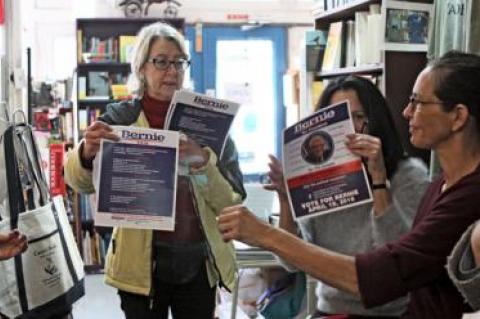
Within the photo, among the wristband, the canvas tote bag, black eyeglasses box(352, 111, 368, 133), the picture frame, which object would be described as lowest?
the canvas tote bag

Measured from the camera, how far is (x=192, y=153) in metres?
1.89

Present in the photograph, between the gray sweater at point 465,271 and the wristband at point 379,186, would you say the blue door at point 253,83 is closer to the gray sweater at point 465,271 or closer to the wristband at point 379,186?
the wristband at point 379,186

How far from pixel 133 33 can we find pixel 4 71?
265 cm

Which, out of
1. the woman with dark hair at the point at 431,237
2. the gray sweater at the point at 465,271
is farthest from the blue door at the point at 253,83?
the gray sweater at the point at 465,271

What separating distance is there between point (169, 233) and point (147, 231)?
0.07 m

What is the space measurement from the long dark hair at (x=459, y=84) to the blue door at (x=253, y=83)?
5.19 m

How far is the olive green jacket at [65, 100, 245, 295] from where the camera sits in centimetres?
192

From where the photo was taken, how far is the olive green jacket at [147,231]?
1925 millimetres

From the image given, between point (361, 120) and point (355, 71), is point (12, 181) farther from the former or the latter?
point (355, 71)

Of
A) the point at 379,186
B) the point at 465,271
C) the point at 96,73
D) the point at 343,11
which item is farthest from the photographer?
the point at 96,73

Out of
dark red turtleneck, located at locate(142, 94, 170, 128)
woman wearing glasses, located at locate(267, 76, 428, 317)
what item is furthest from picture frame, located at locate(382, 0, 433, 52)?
dark red turtleneck, located at locate(142, 94, 170, 128)

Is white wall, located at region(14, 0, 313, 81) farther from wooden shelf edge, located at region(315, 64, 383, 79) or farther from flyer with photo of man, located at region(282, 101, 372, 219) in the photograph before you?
flyer with photo of man, located at region(282, 101, 372, 219)

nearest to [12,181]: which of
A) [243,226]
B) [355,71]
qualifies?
[243,226]

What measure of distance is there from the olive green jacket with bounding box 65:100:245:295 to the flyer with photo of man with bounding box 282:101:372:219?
341 mm
